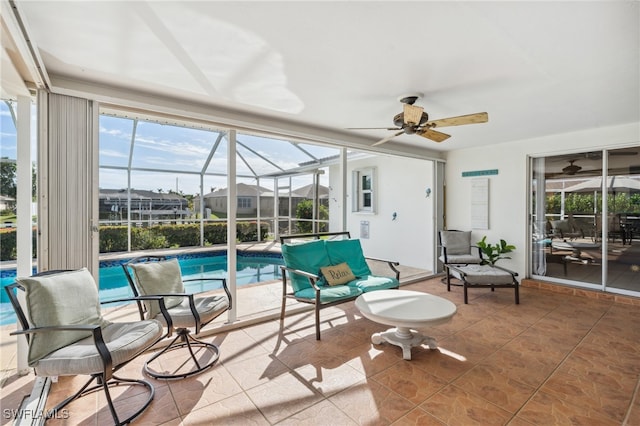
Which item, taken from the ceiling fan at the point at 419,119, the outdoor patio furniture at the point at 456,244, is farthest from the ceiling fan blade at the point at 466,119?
the outdoor patio furniture at the point at 456,244

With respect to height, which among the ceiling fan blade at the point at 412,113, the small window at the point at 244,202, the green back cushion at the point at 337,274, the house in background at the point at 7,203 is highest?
the ceiling fan blade at the point at 412,113

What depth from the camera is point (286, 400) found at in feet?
6.98

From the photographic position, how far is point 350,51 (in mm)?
2172

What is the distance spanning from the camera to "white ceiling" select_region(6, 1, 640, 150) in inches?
67.9

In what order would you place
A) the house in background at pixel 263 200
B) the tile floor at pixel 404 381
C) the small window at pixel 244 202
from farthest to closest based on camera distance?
the small window at pixel 244 202, the house in background at pixel 263 200, the tile floor at pixel 404 381

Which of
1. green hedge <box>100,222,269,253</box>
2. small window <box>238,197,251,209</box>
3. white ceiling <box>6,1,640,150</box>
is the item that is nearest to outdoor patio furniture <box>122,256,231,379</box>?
white ceiling <box>6,1,640,150</box>

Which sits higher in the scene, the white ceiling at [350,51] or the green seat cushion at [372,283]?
the white ceiling at [350,51]

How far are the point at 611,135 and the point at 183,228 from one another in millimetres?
8962

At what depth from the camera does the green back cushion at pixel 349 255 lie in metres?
4.01

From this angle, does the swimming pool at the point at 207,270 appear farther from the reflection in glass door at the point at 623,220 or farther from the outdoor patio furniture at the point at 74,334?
the reflection in glass door at the point at 623,220

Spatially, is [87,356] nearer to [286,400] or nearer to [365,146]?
[286,400]

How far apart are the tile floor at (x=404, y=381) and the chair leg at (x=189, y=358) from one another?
7 cm

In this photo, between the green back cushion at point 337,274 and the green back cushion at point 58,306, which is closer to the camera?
the green back cushion at point 58,306

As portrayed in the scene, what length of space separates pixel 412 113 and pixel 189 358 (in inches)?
121
